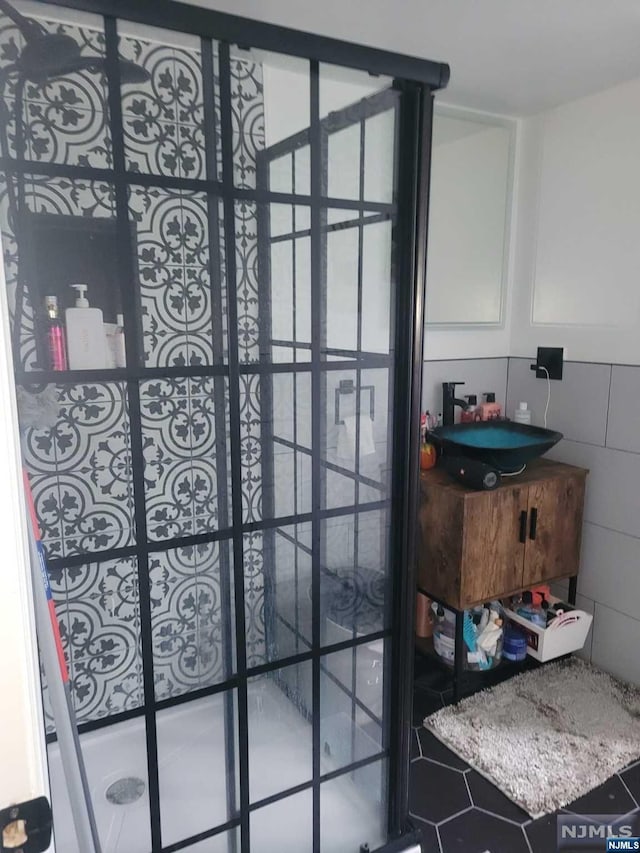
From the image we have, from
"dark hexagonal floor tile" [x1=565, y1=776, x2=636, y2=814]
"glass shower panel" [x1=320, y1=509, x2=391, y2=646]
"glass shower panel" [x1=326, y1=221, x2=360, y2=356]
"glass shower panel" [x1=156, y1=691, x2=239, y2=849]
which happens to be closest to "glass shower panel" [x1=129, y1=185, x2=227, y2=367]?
"glass shower panel" [x1=326, y1=221, x2=360, y2=356]

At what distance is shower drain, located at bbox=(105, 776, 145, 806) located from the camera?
1255mm

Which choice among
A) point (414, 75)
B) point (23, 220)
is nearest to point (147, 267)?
point (23, 220)

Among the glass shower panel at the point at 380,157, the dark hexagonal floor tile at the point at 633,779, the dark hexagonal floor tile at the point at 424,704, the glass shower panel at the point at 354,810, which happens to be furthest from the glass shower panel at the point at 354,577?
the dark hexagonal floor tile at the point at 633,779

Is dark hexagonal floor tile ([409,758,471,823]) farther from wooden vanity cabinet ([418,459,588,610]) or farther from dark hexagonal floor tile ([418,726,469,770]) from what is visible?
wooden vanity cabinet ([418,459,588,610])

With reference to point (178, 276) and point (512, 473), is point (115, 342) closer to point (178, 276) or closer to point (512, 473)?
point (178, 276)

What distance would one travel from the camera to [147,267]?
112cm

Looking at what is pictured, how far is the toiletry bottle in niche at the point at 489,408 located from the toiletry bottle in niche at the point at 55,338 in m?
1.88

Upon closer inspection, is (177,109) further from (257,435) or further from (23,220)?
(257,435)

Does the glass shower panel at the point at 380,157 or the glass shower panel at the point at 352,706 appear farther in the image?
the glass shower panel at the point at 352,706

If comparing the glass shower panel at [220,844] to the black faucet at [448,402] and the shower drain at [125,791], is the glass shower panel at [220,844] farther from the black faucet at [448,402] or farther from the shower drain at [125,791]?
the black faucet at [448,402]

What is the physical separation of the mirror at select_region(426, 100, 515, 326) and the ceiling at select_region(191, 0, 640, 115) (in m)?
0.20

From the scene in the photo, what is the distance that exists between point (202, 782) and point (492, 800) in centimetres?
95

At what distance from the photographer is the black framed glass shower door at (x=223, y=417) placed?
106 centimetres

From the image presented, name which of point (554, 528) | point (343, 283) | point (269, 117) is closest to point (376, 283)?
point (343, 283)
